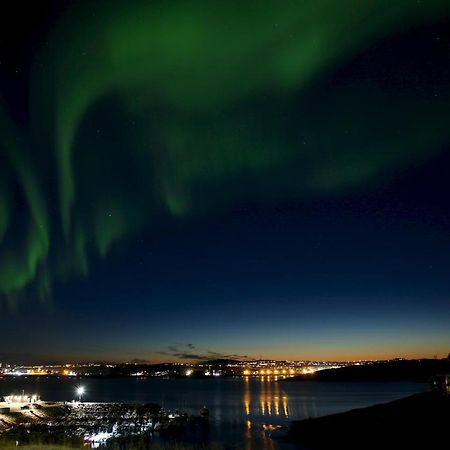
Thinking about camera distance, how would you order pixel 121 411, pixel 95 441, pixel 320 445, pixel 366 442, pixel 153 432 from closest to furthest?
pixel 366 442 → pixel 320 445 → pixel 95 441 → pixel 153 432 → pixel 121 411

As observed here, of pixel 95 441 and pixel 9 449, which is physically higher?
pixel 9 449

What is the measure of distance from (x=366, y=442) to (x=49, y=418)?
45371 mm

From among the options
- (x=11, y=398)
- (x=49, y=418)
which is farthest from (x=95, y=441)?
(x=11, y=398)

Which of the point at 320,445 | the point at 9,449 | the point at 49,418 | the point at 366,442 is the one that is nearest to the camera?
the point at 9,449

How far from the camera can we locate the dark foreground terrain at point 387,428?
36969 mm

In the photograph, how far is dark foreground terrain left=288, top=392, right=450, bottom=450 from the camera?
121ft

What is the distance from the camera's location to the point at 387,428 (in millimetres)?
42188

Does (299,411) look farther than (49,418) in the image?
Yes

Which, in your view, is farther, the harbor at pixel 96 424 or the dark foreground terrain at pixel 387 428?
the harbor at pixel 96 424

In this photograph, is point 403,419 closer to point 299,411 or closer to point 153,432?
point 153,432

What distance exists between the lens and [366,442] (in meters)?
41.1

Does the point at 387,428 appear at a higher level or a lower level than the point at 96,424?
higher

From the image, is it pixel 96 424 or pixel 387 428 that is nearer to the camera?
pixel 387 428

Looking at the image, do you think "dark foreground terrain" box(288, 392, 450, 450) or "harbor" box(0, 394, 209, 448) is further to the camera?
"harbor" box(0, 394, 209, 448)
